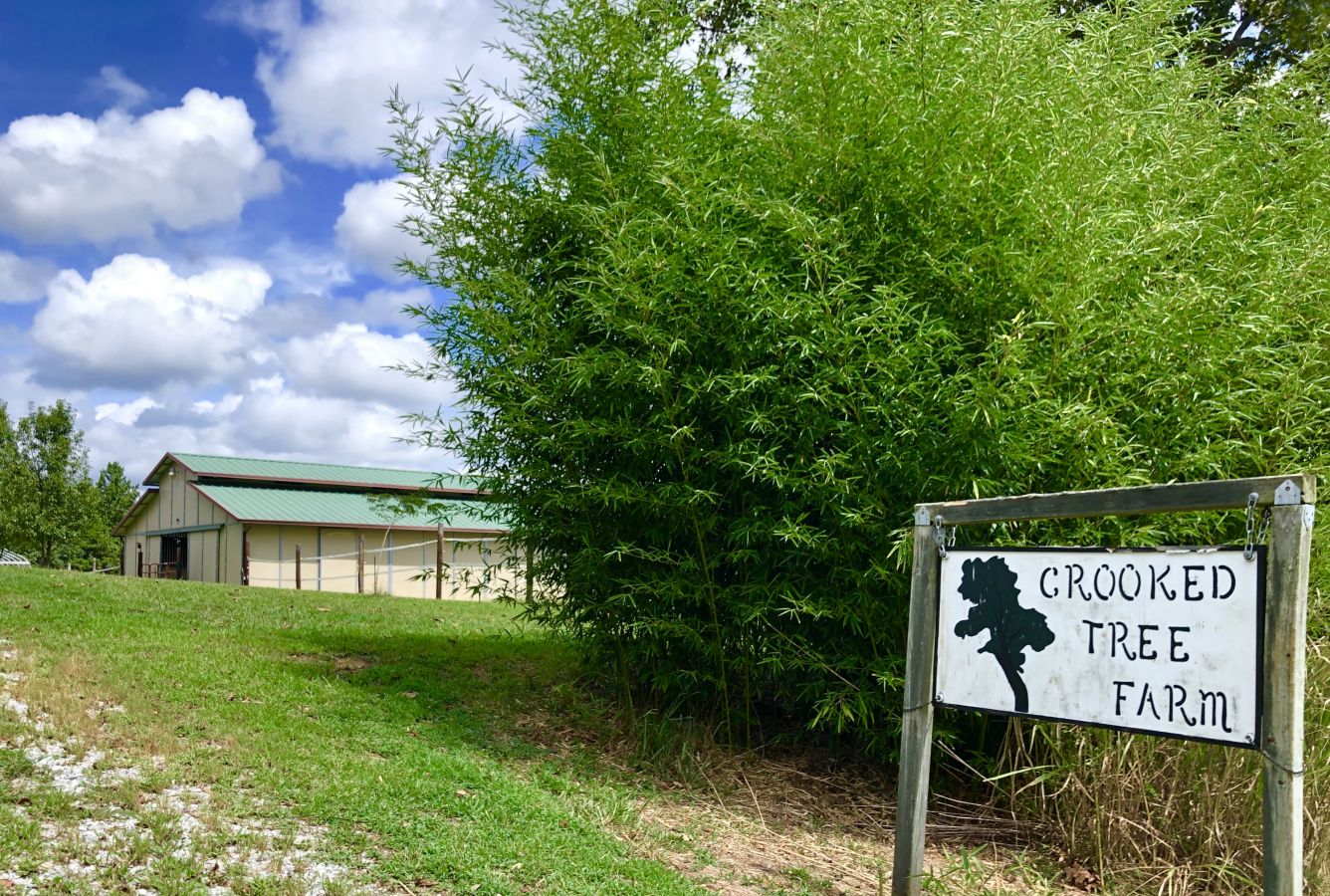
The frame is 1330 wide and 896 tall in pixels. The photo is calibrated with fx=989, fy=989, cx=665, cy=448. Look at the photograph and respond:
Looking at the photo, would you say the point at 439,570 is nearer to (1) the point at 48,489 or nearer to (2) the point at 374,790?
(2) the point at 374,790

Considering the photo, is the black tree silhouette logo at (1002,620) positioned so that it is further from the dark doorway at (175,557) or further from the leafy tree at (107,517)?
the leafy tree at (107,517)

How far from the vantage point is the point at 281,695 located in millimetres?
5527

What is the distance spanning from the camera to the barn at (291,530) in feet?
67.2

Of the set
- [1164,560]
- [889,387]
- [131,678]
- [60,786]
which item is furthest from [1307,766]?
[131,678]

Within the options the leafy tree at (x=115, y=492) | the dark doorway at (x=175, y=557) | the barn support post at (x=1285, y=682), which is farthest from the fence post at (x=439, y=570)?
the leafy tree at (x=115, y=492)

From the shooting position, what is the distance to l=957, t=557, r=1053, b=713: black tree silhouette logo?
3.18 meters

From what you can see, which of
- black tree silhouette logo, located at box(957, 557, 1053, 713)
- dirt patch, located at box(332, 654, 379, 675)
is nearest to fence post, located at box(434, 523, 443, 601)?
dirt patch, located at box(332, 654, 379, 675)

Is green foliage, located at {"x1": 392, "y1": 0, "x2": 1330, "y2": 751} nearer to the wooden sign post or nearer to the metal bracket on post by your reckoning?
the wooden sign post

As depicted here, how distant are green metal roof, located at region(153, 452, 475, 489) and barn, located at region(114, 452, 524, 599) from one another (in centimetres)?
3

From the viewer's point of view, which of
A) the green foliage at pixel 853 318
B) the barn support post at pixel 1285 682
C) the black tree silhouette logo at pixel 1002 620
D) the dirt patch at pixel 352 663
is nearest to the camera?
the barn support post at pixel 1285 682

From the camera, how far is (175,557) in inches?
963

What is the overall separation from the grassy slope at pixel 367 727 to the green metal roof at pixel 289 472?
1417 centimetres

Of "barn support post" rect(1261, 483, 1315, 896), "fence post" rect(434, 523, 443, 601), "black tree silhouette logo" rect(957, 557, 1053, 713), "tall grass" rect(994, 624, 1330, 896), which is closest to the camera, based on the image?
"barn support post" rect(1261, 483, 1315, 896)

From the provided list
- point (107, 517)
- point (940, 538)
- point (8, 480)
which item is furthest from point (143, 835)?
point (107, 517)
